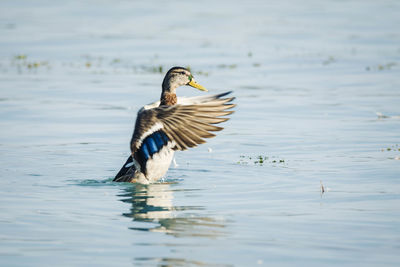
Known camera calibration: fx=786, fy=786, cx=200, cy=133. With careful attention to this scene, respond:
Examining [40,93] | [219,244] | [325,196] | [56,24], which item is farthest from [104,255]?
[56,24]

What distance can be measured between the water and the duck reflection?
2 cm

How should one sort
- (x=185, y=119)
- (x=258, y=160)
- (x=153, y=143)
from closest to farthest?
(x=185, y=119) < (x=153, y=143) < (x=258, y=160)

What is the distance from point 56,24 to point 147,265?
816 inches

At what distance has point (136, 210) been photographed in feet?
25.8

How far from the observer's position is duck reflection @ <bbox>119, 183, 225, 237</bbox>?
700 centimetres

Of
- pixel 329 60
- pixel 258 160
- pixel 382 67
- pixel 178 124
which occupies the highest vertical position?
pixel 329 60

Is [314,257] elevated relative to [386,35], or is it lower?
lower

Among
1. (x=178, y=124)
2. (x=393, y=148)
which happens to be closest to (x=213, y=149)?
(x=393, y=148)

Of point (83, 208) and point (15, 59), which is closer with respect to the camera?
point (83, 208)

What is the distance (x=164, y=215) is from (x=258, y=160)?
293cm

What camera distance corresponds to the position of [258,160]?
1030cm

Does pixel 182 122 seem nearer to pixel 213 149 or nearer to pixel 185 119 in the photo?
pixel 185 119

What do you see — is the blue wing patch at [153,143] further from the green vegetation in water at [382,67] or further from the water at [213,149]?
the green vegetation in water at [382,67]

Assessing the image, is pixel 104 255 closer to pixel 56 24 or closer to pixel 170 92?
pixel 170 92
